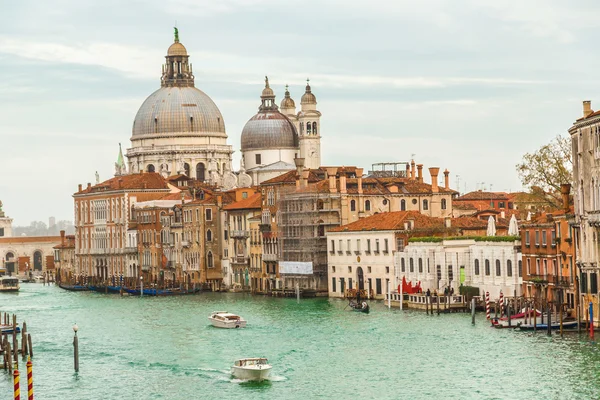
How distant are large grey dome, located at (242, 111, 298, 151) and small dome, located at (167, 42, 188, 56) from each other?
1002 centimetres

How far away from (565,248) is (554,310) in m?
1.89

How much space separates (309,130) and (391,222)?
44987 mm

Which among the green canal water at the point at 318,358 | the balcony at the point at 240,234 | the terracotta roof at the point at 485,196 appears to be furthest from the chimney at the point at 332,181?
the terracotta roof at the point at 485,196

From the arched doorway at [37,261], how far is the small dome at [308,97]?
38.2 m

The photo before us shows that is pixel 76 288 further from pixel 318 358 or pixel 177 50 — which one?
pixel 318 358

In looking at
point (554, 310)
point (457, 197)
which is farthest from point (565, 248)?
point (457, 197)

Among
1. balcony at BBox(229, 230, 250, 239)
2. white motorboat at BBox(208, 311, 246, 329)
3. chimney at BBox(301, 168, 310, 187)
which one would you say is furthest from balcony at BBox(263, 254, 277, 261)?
white motorboat at BBox(208, 311, 246, 329)

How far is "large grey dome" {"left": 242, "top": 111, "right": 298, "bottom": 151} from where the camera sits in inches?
4363

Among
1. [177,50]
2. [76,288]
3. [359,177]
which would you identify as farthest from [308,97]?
[359,177]

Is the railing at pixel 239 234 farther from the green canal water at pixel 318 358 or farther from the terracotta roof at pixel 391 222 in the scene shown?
the green canal water at pixel 318 358

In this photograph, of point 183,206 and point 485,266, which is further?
point 183,206

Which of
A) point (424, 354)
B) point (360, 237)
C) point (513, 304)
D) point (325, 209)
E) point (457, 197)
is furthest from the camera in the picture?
point (457, 197)

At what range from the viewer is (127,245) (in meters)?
98.4

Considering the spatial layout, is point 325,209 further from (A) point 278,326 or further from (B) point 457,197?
(B) point 457,197
